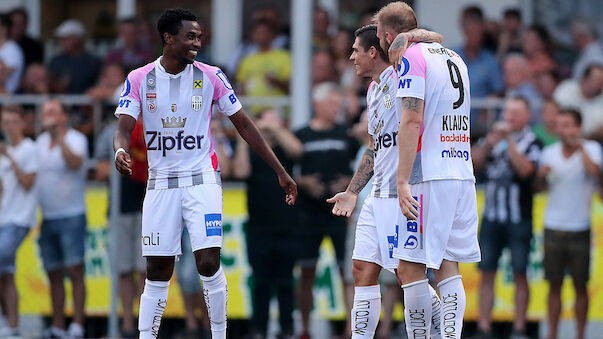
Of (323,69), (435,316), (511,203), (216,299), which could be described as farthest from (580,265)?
(216,299)

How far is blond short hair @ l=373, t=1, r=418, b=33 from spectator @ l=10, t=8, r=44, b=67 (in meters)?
8.47

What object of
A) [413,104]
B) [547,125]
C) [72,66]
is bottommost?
[413,104]

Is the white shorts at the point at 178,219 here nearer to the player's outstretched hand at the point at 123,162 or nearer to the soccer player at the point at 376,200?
the player's outstretched hand at the point at 123,162

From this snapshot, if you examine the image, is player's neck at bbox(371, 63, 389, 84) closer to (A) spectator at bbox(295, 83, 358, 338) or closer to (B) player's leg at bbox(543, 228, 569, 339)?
(A) spectator at bbox(295, 83, 358, 338)

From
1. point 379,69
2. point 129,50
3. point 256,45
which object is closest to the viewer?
point 379,69

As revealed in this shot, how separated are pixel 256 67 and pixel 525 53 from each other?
3379 mm

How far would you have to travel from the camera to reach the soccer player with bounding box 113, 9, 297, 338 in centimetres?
796

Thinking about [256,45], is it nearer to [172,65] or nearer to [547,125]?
[547,125]

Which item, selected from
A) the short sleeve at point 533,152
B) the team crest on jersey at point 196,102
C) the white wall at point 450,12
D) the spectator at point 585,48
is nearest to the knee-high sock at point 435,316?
the team crest on jersey at point 196,102

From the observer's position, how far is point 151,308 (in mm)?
7992

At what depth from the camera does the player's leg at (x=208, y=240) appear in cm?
794

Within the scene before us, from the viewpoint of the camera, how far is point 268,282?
38.9 feet

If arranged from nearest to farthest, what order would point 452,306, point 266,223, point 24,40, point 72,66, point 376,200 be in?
point 452,306 → point 376,200 → point 266,223 → point 72,66 → point 24,40

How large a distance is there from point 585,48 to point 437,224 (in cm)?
788
